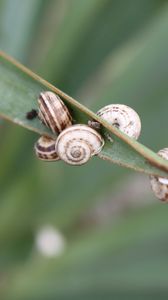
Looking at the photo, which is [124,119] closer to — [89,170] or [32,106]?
[32,106]

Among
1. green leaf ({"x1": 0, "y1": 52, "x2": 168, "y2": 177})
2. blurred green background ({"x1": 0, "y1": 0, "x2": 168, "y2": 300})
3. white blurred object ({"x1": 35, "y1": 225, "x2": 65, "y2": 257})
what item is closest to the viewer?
green leaf ({"x1": 0, "y1": 52, "x2": 168, "y2": 177})

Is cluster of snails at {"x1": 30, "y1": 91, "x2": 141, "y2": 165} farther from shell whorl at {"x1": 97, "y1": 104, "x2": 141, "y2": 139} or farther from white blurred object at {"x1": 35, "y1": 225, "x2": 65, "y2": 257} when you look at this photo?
white blurred object at {"x1": 35, "y1": 225, "x2": 65, "y2": 257}

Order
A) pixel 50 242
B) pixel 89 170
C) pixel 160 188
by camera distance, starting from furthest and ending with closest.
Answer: pixel 50 242
pixel 89 170
pixel 160 188

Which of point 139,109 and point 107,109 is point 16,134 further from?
point 107,109

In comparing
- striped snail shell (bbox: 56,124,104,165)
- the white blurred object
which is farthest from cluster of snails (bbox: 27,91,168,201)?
the white blurred object

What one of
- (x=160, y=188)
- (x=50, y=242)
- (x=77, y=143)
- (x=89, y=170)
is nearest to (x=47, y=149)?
(x=77, y=143)

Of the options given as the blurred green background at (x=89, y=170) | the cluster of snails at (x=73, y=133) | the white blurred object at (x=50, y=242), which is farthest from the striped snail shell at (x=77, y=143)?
the white blurred object at (x=50, y=242)

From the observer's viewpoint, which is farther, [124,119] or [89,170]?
[89,170]
